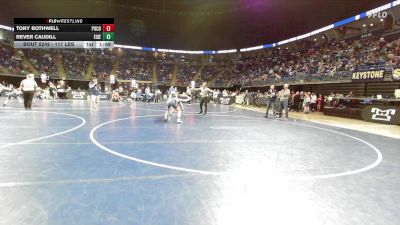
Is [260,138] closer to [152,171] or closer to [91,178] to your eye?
[152,171]

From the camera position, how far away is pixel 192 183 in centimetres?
432

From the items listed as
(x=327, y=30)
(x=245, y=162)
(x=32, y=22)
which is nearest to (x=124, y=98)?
(x=32, y=22)

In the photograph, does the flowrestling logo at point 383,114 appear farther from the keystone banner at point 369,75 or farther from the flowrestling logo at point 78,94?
the flowrestling logo at point 78,94

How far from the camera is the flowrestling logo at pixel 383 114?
51.4 feet

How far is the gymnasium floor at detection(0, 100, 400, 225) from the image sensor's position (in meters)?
3.22

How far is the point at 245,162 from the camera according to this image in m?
5.79

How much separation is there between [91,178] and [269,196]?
9.09 ft

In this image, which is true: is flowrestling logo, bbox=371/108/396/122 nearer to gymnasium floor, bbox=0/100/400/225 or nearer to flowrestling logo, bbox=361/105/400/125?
flowrestling logo, bbox=361/105/400/125

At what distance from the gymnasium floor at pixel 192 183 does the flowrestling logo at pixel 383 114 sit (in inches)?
380

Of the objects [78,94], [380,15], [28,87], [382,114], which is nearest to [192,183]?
[28,87]
